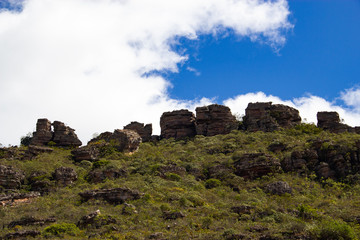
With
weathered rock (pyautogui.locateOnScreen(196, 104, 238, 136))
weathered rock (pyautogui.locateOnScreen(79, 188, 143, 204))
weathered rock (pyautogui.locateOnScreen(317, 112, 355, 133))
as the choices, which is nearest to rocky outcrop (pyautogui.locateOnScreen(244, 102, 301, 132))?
weathered rock (pyautogui.locateOnScreen(196, 104, 238, 136))

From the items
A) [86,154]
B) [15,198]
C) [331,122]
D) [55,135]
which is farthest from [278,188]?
[55,135]

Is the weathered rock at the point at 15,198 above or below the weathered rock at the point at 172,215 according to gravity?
above

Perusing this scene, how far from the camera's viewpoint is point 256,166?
43.2m

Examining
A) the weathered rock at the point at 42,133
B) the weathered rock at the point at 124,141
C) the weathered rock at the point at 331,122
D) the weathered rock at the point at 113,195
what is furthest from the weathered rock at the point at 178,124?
the weathered rock at the point at 113,195

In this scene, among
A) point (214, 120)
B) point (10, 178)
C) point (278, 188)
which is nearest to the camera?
point (278, 188)

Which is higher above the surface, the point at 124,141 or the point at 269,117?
the point at 269,117

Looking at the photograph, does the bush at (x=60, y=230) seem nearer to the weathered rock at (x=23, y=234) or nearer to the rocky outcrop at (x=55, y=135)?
the weathered rock at (x=23, y=234)

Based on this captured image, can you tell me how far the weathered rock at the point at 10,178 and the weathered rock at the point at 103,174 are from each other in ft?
22.5

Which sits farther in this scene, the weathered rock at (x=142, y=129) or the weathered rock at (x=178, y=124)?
the weathered rock at (x=142, y=129)

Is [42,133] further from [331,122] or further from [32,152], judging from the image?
Result: [331,122]

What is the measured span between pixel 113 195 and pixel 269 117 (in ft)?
121

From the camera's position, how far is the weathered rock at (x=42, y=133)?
61.1m

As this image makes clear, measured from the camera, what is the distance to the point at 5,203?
111ft

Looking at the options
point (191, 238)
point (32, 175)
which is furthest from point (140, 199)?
point (32, 175)
